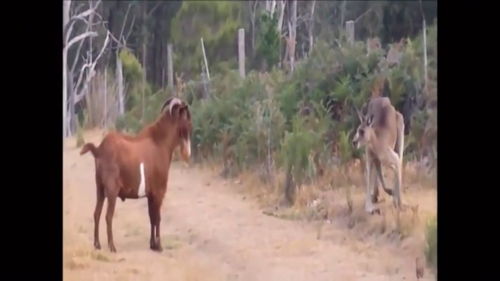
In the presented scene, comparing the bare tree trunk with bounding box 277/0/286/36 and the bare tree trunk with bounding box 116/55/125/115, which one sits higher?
the bare tree trunk with bounding box 277/0/286/36

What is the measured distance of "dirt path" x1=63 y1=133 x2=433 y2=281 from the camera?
8.13 ft

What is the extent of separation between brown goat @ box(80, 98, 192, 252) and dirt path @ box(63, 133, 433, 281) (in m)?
Result: 0.02

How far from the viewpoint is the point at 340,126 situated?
252cm

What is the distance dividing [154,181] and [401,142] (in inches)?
25.8

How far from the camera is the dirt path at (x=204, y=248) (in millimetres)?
2479

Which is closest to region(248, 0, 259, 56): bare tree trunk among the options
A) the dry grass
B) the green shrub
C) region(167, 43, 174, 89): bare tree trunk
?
region(167, 43, 174, 89): bare tree trunk

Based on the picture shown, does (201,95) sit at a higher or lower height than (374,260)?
higher

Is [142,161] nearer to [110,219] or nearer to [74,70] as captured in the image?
[110,219]

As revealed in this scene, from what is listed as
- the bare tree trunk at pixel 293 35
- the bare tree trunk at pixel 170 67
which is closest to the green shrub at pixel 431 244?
the bare tree trunk at pixel 293 35

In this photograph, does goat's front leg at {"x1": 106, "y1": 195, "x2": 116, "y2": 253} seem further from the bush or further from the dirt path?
the bush
